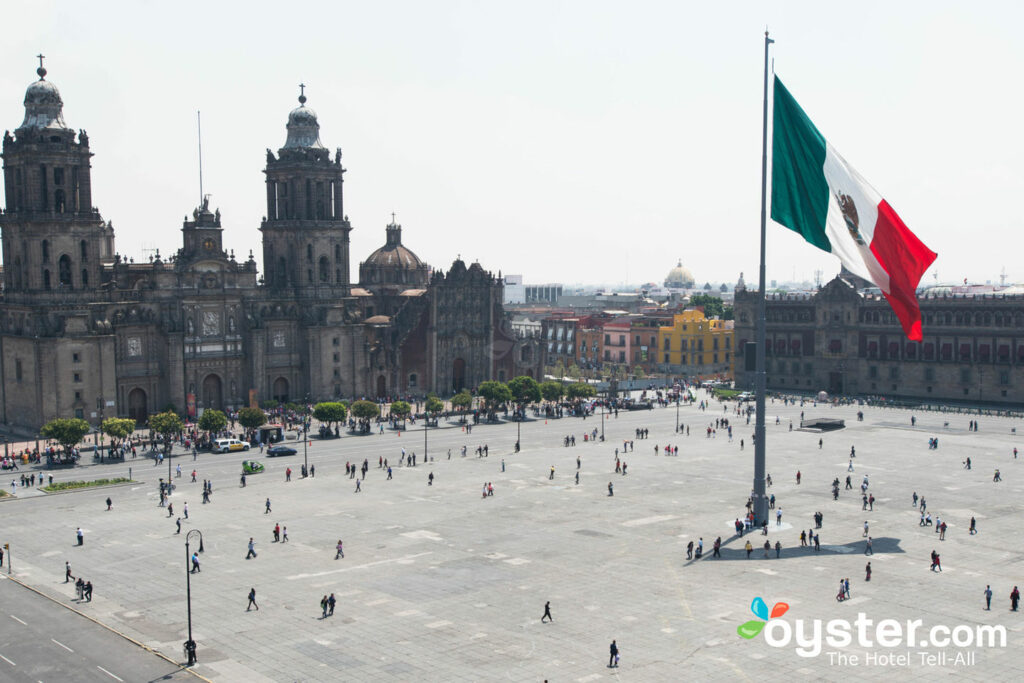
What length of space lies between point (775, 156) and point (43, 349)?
217 feet

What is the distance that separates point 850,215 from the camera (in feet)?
155

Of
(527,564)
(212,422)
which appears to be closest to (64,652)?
(527,564)

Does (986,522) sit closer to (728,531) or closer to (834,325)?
(728,531)

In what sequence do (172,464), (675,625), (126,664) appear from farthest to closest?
(172,464)
(675,625)
(126,664)

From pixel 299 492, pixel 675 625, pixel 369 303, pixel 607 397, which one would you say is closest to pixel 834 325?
pixel 607 397

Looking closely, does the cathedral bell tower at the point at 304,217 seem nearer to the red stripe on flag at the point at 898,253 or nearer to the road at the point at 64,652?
the road at the point at 64,652

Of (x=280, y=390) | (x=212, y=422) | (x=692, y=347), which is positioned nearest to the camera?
(x=212, y=422)

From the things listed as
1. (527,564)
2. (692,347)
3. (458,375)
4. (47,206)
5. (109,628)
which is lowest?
(109,628)

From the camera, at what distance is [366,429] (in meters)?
96.6

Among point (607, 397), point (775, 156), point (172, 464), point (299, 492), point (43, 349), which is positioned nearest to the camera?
point (775, 156)

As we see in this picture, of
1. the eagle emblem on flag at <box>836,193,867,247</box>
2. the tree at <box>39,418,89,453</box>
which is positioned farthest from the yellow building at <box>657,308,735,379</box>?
the eagle emblem on flag at <box>836,193,867,247</box>

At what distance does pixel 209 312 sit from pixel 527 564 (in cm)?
6092

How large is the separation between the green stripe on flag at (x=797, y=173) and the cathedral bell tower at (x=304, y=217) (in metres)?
70.2

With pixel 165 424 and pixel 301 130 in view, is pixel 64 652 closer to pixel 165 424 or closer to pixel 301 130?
pixel 165 424
